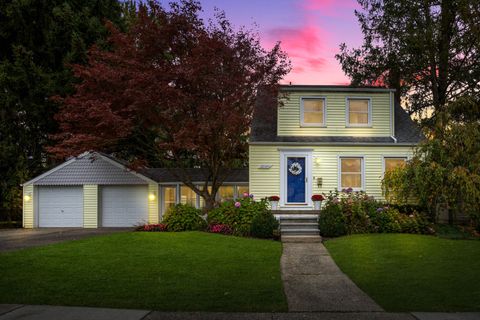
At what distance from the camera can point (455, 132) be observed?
646 inches

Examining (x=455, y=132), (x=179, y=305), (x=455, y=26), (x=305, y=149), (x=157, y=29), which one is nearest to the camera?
(x=179, y=305)

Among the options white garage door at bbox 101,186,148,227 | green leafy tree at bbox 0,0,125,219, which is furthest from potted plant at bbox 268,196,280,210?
green leafy tree at bbox 0,0,125,219

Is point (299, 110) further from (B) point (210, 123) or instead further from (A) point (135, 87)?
(A) point (135, 87)

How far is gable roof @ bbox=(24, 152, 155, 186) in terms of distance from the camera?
22.7 meters

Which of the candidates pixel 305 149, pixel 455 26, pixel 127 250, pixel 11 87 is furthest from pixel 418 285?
pixel 11 87

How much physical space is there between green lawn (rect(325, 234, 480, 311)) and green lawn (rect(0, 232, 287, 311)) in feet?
6.36

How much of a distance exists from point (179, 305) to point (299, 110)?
1378cm

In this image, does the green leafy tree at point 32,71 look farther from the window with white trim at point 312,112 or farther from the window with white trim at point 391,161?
the window with white trim at point 391,161

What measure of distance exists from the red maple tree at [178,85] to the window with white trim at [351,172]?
14.8 feet

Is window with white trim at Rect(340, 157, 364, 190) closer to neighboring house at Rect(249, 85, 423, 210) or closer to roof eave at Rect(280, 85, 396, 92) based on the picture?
neighboring house at Rect(249, 85, 423, 210)

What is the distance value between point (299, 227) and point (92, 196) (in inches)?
460

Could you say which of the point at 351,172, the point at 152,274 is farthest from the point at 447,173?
the point at 152,274

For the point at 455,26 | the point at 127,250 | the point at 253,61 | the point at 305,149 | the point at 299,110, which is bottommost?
the point at 127,250

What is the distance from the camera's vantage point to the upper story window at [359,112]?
19969mm
